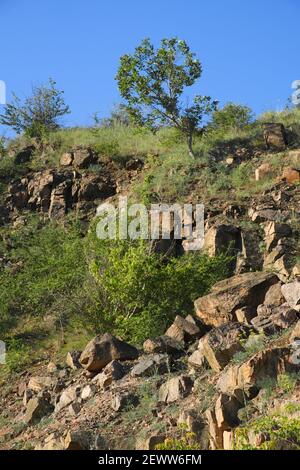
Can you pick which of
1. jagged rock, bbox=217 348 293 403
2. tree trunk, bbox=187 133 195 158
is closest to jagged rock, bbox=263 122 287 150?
tree trunk, bbox=187 133 195 158

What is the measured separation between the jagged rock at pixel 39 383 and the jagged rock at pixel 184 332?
6.69 feet

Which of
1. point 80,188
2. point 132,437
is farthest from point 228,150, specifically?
point 132,437

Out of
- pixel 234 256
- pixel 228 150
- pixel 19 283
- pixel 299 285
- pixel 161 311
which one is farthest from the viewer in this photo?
pixel 228 150

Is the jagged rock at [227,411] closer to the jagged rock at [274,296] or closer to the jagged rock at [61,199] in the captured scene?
the jagged rock at [274,296]

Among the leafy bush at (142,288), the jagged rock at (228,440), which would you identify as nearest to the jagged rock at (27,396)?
the leafy bush at (142,288)

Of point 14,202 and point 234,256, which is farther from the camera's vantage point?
point 14,202

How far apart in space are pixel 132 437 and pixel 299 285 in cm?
382

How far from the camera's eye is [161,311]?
44.5 feet

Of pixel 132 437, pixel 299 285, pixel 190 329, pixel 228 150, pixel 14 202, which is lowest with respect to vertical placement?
pixel 132 437

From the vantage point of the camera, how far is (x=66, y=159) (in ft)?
72.1

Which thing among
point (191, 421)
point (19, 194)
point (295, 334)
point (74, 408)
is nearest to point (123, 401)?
point (74, 408)

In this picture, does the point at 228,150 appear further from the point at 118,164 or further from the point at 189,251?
the point at 189,251

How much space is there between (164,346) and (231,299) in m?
1.53

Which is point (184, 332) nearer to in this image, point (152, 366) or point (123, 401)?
point (152, 366)
